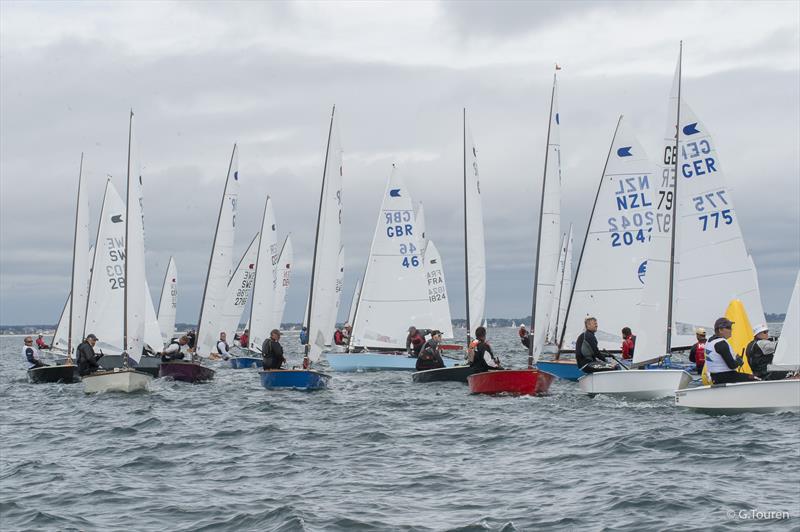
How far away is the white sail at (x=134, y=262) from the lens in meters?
30.5

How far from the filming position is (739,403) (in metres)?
18.3

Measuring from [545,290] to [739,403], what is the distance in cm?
1126

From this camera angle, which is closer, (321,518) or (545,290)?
(321,518)

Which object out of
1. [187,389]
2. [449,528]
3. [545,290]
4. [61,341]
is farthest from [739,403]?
[61,341]

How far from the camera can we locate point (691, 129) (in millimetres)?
24281

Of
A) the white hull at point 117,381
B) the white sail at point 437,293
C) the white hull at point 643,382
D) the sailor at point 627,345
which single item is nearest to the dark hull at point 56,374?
the white hull at point 117,381

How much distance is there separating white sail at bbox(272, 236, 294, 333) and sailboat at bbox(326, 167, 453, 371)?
11.8 m

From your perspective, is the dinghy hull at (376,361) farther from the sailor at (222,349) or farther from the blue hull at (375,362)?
the sailor at (222,349)

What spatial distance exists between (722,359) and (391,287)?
20.0 meters

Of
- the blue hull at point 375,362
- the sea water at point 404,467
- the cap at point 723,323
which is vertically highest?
the cap at point 723,323

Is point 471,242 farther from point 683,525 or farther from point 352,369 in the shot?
point 683,525

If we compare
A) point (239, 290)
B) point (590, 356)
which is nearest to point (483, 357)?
point (590, 356)

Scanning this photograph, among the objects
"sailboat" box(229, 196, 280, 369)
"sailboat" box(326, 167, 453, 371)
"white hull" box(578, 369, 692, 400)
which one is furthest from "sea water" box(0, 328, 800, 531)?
"sailboat" box(229, 196, 280, 369)

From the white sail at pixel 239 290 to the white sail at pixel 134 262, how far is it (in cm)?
1616
